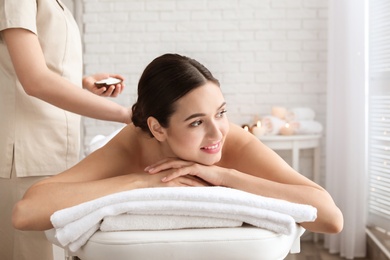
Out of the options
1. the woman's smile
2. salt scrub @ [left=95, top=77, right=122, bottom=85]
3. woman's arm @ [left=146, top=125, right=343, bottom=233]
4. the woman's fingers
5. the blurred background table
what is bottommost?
the blurred background table

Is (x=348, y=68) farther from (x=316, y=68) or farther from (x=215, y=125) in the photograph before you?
(x=215, y=125)

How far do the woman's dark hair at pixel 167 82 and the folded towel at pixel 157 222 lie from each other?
1.08 feet

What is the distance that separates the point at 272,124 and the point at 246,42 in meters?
0.73

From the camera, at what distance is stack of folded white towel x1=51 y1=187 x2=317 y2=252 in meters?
1.10

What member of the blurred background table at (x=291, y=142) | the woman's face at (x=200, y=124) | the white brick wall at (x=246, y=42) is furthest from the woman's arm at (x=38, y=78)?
the white brick wall at (x=246, y=42)

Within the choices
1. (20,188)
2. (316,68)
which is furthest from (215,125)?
(316,68)

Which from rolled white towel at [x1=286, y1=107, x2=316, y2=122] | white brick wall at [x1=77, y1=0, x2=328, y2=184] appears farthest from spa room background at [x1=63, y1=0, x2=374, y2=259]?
rolled white towel at [x1=286, y1=107, x2=316, y2=122]

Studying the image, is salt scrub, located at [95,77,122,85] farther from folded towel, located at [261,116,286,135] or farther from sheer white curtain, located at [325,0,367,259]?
folded towel, located at [261,116,286,135]

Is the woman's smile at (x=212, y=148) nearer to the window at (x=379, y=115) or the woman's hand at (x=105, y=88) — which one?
the woman's hand at (x=105, y=88)

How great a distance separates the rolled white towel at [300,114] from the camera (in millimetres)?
3993

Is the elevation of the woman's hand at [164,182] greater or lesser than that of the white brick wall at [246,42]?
lesser

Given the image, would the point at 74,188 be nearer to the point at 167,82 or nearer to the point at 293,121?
the point at 167,82

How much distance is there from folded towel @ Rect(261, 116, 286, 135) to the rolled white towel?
3.3 inches

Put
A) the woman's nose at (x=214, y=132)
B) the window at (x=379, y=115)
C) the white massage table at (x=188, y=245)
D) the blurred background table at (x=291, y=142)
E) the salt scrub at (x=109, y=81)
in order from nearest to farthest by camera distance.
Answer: the white massage table at (x=188, y=245) < the woman's nose at (x=214, y=132) < the salt scrub at (x=109, y=81) < the window at (x=379, y=115) < the blurred background table at (x=291, y=142)
